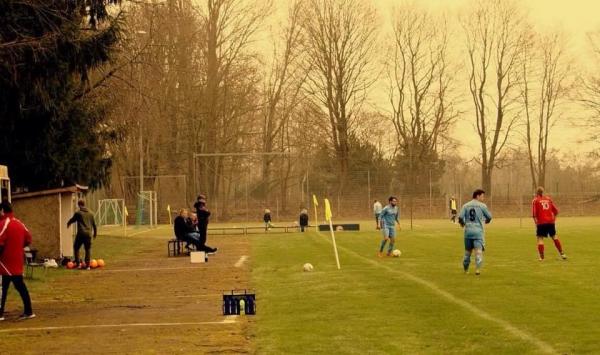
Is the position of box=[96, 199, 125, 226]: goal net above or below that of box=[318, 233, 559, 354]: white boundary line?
above

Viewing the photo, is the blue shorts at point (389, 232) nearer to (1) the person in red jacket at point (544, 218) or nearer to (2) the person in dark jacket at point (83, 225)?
(1) the person in red jacket at point (544, 218)

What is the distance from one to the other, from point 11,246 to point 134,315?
7.52 ft

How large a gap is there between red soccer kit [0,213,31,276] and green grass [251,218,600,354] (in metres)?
4.08

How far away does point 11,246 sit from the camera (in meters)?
14.6

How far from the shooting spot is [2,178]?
800 inches

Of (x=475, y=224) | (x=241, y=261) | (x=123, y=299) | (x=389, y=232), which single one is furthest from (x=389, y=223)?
(x=123, y=299)

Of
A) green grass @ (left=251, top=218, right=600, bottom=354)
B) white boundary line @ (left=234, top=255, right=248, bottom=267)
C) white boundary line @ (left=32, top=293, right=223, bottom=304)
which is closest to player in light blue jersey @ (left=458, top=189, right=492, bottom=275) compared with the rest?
green grass @ (left=251, top=218, right=600, bottom=354)

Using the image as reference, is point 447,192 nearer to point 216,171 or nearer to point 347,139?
point 347,139

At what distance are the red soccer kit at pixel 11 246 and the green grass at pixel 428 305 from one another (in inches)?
160

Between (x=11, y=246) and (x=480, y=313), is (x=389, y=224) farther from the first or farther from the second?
(x=11, y=246)

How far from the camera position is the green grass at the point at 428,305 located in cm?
1067

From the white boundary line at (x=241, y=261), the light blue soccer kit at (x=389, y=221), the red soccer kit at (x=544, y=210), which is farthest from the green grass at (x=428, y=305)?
the red soccer kit at (x=544, y=210)

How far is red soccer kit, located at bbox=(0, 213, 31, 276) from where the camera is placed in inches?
572

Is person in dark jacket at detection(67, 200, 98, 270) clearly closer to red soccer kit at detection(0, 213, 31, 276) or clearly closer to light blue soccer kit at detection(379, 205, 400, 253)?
light blue soccer kit at detection(379, 205, 400, 253)
